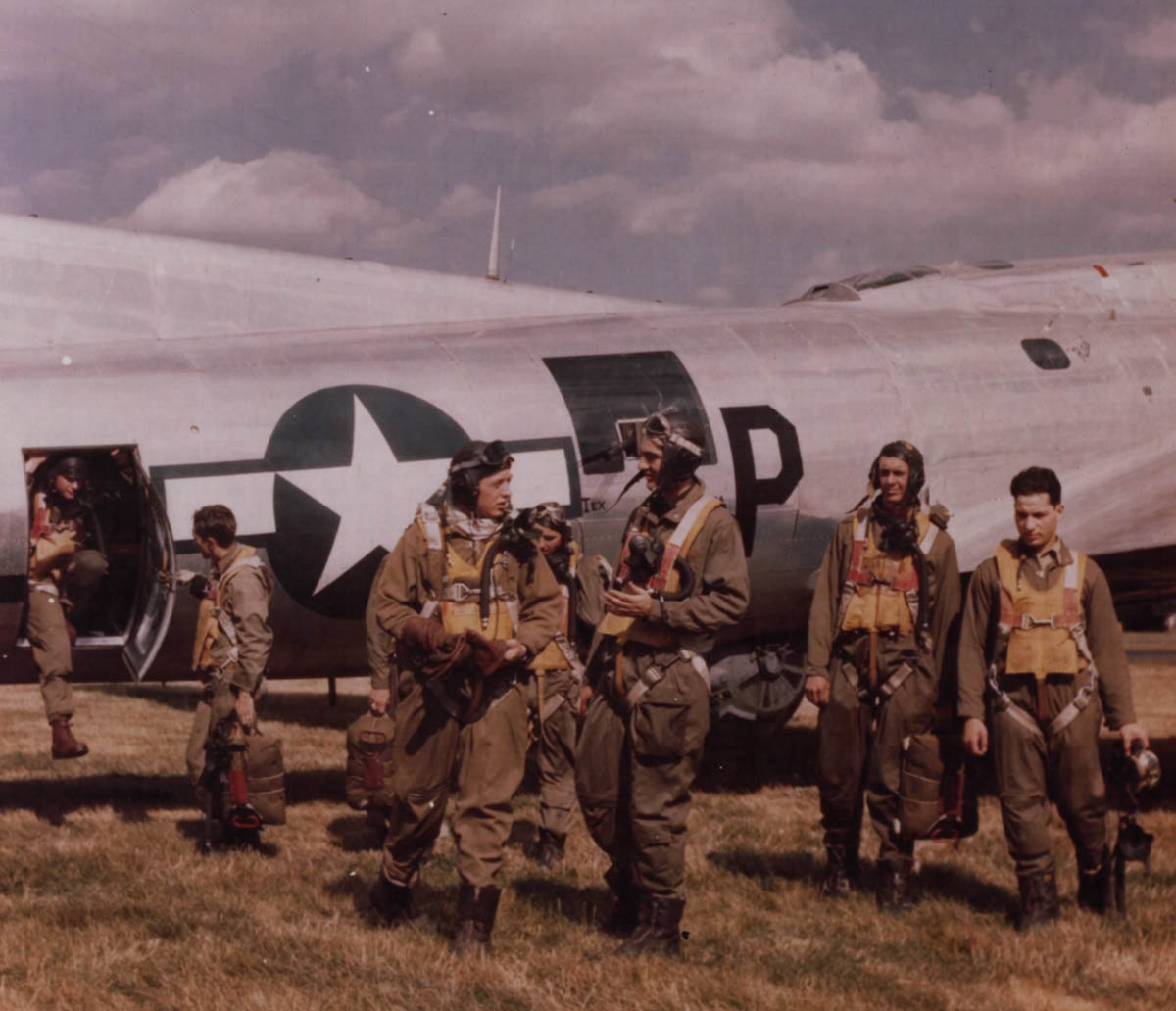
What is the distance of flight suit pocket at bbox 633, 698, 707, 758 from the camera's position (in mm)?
6207

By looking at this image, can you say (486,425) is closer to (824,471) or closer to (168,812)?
(824,471)

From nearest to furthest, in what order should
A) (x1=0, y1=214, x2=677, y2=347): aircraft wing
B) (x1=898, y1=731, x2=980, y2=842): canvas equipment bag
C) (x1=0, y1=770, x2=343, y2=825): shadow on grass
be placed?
1. (x1=898, y1=731, x2=980, y2=842): canvas equipment bag
2. (x1=0, y1=214, x2=677, y2=347): aircraft wing
3. (x1=0, y1=770, x2=343, y2=825): shadow on grass

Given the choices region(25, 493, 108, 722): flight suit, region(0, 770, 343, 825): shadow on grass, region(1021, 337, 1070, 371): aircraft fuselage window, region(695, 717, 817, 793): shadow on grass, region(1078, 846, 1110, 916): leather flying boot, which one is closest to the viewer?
region(1078, 846, 1110, 916): leather flying boot

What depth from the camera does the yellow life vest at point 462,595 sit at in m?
6.33

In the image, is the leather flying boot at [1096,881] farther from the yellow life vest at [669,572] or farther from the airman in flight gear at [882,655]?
the yellow life vest at [669,572]

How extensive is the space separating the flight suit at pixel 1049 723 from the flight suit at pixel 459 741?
2449 millimetres

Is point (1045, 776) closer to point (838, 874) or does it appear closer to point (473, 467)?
point (838, 874)

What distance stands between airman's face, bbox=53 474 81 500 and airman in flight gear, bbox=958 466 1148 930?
588cm

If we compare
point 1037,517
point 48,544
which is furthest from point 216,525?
point 1037,517

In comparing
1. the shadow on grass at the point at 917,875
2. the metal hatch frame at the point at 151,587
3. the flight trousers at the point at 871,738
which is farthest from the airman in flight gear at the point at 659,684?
the metal hatch frame at the point at 151,587

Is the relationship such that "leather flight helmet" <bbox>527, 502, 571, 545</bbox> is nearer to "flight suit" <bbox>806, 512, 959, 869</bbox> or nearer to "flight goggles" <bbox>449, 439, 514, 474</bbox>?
"flight suit" <bbox>806, 512, 959, 869</bbox>

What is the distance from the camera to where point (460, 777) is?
6.29m

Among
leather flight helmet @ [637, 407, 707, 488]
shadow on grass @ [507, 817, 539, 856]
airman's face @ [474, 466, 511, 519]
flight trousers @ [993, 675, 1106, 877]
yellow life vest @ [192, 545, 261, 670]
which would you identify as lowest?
shadow on grass @ [507, 817, 539, 856]

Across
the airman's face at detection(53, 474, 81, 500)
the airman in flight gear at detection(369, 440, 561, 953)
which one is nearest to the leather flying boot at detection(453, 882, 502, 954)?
the airman in flight gear at detection(369, 440, 561, 953)
